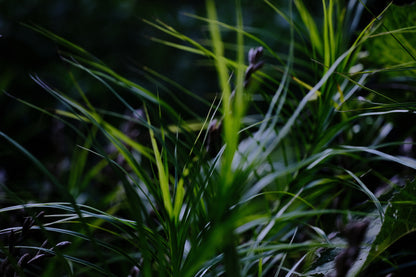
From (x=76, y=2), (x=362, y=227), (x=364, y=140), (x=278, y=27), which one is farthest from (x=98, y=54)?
(x=362, y=227)

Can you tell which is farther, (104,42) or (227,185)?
(104,42)

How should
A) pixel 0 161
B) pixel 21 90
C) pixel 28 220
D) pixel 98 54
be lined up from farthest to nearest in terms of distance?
pixel 98 54, pixel 21 90, pixel 0 161, pixel 28 220

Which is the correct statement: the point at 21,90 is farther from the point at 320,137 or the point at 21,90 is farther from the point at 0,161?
the point at 320,137

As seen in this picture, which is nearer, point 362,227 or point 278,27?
point 362,227

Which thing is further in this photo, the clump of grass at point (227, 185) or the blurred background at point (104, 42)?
the blurred background at point (104, 42)

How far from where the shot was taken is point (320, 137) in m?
0.57

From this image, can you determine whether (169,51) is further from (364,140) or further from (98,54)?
(364,140)

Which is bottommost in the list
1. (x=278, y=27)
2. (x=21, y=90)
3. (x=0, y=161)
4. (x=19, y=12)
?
(x=0, y=161)

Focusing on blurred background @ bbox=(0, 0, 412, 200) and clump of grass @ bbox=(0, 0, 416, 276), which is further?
blurred background @ bbox=(0, 0, 412, 200)

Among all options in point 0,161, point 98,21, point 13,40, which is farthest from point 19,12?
point 0,161

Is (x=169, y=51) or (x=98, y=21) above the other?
(x=98, y=21)

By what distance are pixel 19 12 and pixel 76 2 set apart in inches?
10.5

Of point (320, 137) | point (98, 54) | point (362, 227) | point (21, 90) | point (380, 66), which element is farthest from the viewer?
point (98, 54)

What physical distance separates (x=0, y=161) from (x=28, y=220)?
3.30 ft
